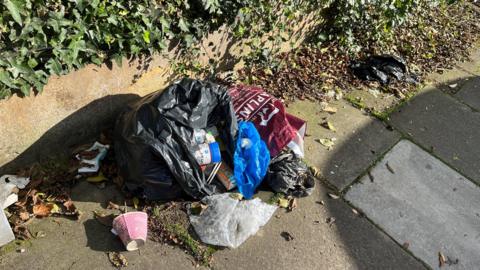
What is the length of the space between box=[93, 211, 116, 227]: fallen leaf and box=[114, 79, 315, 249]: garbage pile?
224 mm

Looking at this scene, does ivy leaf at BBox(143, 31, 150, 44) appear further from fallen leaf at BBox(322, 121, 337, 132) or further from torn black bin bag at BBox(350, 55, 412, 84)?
torn black bin bag at BBox(350, 55, 412, 84)

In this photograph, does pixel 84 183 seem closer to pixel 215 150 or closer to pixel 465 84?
pixel 215 150

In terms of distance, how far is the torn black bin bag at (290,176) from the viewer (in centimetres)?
309

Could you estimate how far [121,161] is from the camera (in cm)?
294

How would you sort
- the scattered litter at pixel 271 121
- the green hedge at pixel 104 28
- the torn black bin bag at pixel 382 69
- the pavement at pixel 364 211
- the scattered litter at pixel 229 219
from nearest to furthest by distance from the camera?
1. the green hedge at pixel 104 28
2. the pavement at pixel 364 211
3. the scattered litter at pixel 229 219
4. the scattered litter at pixel 271 121
5. the torn black bin bag at pixel 382 69

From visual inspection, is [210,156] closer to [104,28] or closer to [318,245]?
[318,245]

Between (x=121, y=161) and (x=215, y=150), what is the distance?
2.15 feet

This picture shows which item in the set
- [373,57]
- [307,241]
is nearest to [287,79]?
[373,57]

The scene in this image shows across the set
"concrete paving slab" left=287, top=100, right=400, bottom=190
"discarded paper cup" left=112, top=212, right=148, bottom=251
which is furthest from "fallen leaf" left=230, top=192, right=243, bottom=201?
"concrete paving slab" left=287, top=100, right=400, bottom=190

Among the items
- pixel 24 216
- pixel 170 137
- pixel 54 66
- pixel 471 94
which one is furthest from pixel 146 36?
pixel 471 94

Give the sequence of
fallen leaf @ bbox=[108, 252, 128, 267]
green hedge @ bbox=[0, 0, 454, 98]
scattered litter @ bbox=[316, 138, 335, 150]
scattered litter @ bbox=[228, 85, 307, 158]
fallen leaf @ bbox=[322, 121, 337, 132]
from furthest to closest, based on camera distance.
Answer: fallen leaf @ bbox=[322, 121, 337, 132] < scattered litter @ bbox=[316, 138, 335, 150] < scattered litter @ bbox=[228, 85, 307, 158] < fallen leaf @ bbox=[108, 252, 128, 267] < green hedge @ bbox=[0, 0, 454, 98]

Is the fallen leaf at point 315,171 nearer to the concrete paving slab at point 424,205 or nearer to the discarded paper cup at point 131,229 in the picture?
the concrete paving slab at point 424,205

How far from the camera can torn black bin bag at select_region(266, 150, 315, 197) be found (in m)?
3.09

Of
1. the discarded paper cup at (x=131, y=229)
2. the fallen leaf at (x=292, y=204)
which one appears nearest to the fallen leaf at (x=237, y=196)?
the fallen leaf at (x=292, y=204)
